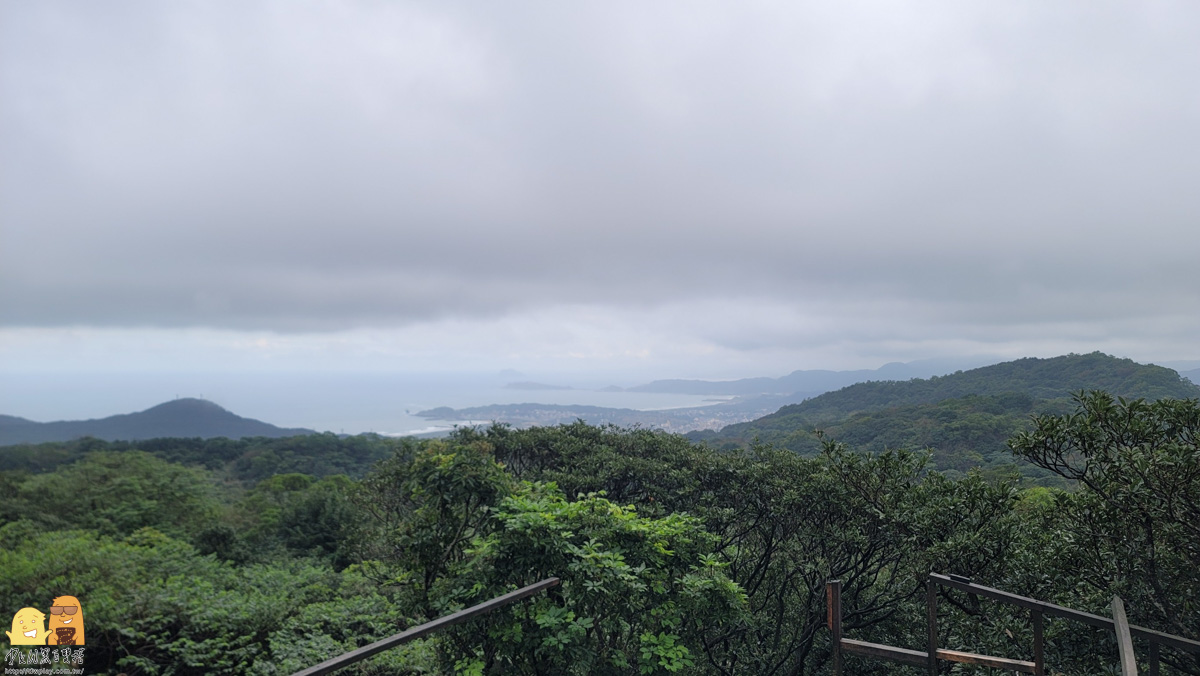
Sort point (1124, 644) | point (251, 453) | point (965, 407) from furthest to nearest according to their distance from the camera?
point (251, 453), point (965, 407), point (1124, 644)

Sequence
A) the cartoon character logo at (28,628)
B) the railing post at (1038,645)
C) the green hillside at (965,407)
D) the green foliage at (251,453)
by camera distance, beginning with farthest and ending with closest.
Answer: the green foliage at (251,453)
the green hillside at (965,407)
the cartoon character logo at (28,628)
the railing post at (1038,645)

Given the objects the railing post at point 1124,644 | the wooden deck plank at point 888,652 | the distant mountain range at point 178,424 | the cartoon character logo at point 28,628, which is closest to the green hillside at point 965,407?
the wooden deck plank at point 888,652

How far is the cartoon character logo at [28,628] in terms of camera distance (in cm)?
546

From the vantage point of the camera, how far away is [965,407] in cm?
1942

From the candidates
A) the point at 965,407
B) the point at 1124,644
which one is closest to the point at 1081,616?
the point at 1124,644

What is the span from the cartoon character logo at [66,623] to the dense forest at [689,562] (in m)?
0.20

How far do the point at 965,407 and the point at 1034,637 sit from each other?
20.6m

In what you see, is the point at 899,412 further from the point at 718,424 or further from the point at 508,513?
the point at 508,513

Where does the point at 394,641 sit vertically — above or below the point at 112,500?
above

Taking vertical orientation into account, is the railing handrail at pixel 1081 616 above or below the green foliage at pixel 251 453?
above

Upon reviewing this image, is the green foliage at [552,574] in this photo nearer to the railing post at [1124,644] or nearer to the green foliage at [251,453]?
the railing post at [1124,644]

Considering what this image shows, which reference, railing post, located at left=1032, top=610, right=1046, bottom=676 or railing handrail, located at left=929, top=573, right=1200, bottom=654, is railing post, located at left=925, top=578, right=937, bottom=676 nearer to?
railing handrail, located at left=929, top=573, right=1200, bottom=654

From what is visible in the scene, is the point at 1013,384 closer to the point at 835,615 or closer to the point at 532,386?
the point at 835,615

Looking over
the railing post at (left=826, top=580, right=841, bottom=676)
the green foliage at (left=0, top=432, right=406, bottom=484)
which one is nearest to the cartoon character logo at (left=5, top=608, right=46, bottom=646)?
the railing post at (left=826, top=580, right=841, bottom=676)
